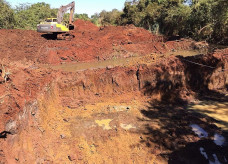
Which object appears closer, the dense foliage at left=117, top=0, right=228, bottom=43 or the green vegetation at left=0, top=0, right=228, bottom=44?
the dense foliage at left=117, top=0, right=228, bottom=43

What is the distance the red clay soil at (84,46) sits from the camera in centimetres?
1407

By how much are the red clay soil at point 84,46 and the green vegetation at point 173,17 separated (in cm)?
270

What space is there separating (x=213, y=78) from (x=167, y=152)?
6311 millimetres

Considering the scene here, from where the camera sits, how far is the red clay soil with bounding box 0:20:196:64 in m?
14.1

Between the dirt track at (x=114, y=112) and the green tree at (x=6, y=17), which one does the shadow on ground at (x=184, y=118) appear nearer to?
the dirt track at (x=114, y=112)

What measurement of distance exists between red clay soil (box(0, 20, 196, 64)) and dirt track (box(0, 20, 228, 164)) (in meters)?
5.69

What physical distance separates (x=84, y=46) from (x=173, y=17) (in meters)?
9.88

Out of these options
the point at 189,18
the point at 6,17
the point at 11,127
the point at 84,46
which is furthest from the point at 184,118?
the point at 6,17

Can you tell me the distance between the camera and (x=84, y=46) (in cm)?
1520

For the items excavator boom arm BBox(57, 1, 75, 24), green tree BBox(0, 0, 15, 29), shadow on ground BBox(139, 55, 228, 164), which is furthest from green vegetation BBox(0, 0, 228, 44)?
shadow on ground BBox(139, 55, 228, 164)

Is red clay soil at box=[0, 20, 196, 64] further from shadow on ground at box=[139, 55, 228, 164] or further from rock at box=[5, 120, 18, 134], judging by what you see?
rock at box=[5, 120, 18, 134]

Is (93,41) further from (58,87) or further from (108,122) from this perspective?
(108,122)

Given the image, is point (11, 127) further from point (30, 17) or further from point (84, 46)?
point (30, 17)

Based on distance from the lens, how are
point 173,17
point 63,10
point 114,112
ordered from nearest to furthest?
point 114,112 < point 63,10 < point 173,17
